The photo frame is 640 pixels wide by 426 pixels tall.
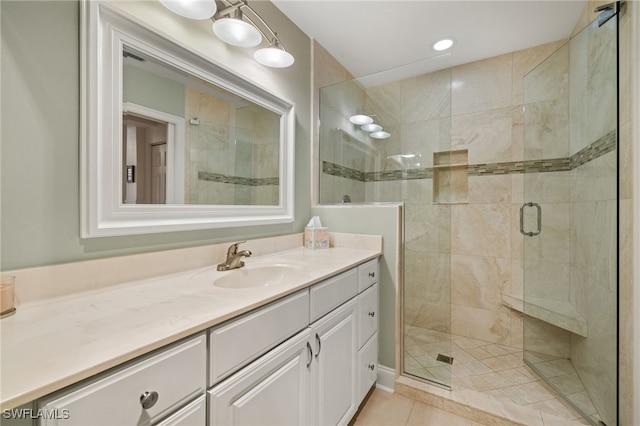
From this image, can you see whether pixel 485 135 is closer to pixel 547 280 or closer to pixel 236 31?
pixel 547 280

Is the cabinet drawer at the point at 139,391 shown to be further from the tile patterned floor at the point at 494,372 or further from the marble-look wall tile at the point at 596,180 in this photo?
the marble-look wall tile at the point at 596,180

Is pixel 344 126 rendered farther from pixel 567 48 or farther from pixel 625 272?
pixel 625 272

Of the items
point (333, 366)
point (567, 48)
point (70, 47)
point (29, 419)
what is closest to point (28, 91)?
point (70, 47)

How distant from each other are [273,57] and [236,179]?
0.72m

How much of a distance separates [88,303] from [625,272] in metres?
2.22

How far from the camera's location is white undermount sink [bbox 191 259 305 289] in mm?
1191

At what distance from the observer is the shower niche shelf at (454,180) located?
2486mm

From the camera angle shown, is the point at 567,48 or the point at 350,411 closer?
the point at 350,411

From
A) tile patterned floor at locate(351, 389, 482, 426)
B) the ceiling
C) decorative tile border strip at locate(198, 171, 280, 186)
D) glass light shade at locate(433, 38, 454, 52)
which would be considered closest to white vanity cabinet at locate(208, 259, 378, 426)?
tile patterned floor at locate(351, 389, 482, 426)

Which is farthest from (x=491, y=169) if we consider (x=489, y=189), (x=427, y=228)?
(x=427, y=228)

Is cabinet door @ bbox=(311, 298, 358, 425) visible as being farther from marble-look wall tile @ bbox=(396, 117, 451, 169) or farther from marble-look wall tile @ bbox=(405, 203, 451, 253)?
marble-look wall tile @ bbox=(396, 117, 451, 169)

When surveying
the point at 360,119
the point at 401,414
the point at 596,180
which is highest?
the point at 360,119

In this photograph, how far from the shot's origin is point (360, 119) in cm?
234

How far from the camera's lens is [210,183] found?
136 cm
